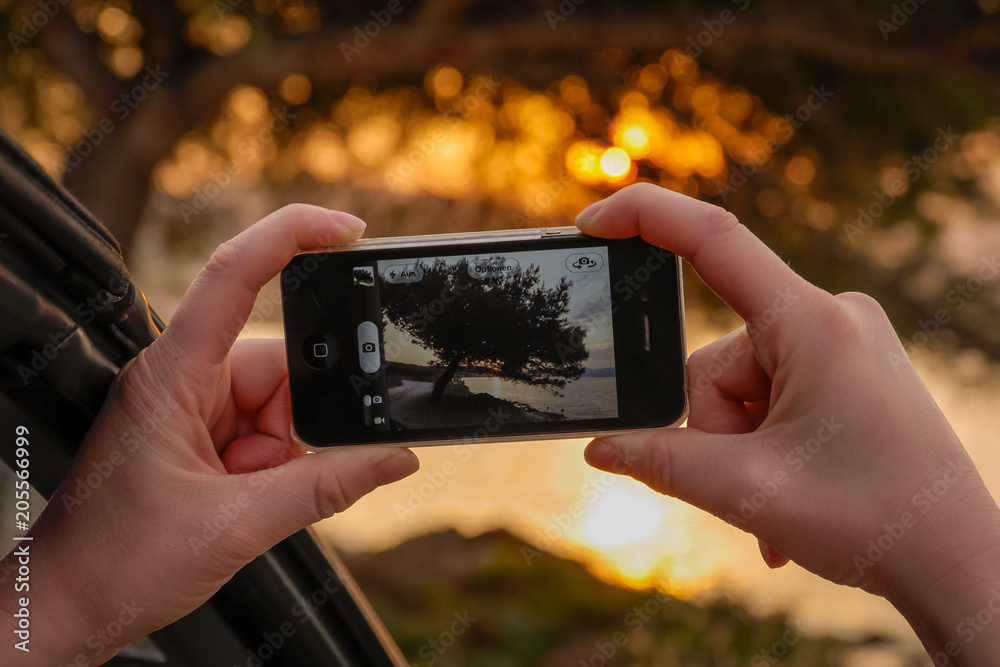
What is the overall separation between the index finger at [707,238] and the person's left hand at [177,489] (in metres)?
0.30

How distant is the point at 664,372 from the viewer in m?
0.70

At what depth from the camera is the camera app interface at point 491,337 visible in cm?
69

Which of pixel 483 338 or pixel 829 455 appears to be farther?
pixel 483 338

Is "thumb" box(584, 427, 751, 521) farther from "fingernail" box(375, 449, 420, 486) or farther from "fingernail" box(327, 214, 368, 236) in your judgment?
"fingernail" box(327, 214, 368, 236)

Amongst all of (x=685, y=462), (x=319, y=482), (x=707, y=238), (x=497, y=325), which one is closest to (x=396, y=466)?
(x=319, y=482)

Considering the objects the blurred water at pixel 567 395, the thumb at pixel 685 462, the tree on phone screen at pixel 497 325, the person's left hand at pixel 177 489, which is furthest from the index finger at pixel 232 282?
the thumb at pixel 685 462

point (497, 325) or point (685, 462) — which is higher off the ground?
point (497, 325)

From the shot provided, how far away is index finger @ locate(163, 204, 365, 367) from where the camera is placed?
623mm

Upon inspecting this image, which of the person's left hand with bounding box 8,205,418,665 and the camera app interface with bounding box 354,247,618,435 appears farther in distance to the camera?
the camera app interface with bounding box 354,247,618,435

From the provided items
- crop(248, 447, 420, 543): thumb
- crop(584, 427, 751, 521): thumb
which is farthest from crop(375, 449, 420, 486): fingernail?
crop(584, 427, 751, 521): thumb

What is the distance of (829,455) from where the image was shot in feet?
1.94

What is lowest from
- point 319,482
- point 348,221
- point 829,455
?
point 829,455

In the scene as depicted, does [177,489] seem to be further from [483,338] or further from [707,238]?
[707,238]

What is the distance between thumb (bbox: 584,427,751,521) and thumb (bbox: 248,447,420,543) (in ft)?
0.75
